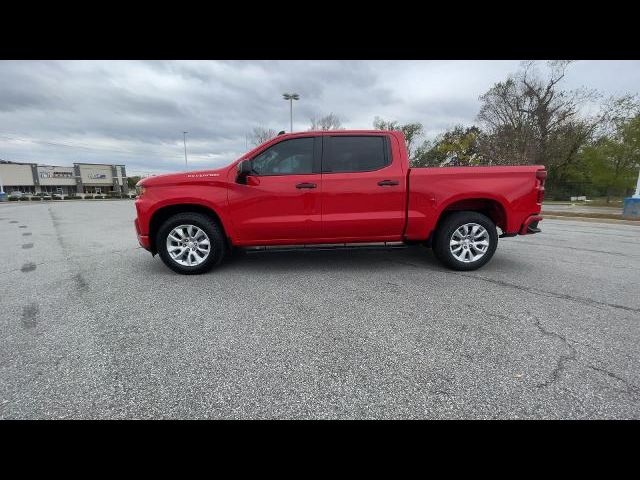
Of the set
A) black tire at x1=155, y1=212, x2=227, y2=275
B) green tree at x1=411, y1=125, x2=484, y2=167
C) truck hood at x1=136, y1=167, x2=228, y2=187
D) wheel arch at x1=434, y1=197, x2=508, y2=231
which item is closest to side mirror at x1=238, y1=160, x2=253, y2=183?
truck hood at x1=136, y1=167, x2=228, y2=187

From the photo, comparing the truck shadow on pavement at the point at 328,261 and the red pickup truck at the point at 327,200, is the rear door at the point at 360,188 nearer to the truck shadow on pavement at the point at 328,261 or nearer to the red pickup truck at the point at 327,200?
the red pickup truck at the point at 327,200

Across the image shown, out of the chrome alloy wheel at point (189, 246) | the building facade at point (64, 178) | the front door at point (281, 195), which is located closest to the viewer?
the front door at point (281, 195)

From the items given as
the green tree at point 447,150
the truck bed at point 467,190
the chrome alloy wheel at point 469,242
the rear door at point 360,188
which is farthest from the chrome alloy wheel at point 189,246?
the green tree at point 447,150

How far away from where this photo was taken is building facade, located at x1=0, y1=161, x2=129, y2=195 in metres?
62.2

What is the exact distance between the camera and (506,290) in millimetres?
3684

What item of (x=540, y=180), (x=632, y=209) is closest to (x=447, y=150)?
(x=632, y=209)

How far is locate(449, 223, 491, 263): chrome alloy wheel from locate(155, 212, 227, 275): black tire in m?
3.41

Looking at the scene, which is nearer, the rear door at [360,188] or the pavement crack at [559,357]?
the pavement crack at [559,357]

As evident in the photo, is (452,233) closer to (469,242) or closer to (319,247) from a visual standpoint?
(469,242)

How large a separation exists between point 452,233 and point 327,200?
1.90 m

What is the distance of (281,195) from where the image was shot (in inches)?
166

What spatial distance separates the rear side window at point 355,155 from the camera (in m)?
4.30

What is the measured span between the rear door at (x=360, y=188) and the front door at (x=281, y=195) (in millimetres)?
171

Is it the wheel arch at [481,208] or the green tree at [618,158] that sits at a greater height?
the green tree at [618,158]
